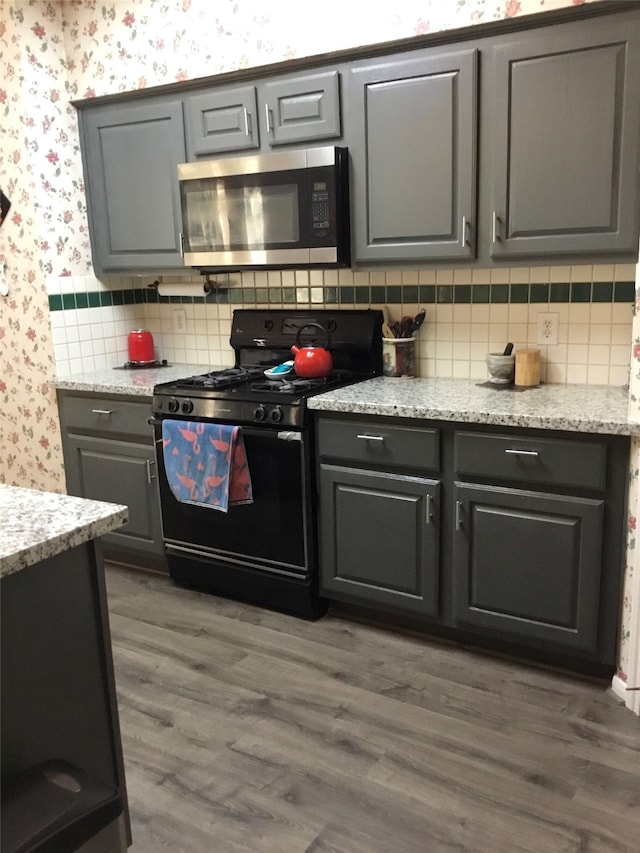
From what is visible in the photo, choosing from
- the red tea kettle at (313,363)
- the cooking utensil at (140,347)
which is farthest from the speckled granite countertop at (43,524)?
the cooking utensil at (140,347)

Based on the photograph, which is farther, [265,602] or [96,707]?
[265,602]

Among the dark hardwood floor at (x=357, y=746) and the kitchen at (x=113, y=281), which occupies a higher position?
the kitchen at (x=113, y=281)

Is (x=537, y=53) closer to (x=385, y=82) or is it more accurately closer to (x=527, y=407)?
(x=385, y=82)

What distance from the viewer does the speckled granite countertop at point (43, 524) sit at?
1.28 metres

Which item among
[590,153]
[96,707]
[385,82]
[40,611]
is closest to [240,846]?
[96,707]

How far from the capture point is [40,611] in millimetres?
1383

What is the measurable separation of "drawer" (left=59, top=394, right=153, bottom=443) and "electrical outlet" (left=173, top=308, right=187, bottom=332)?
65cm

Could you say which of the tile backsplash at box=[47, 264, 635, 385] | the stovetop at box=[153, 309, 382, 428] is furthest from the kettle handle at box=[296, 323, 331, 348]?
the tile backsplash at box=[47, 264, 635, 385]

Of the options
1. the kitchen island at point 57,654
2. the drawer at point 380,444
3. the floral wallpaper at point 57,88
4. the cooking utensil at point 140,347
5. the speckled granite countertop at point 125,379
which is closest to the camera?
the kitchen island at point 57,654

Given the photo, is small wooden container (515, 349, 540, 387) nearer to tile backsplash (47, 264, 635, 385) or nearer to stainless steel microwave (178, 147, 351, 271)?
tile backsplash (47, 264, 635, 385)

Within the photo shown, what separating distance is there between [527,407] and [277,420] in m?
0.89

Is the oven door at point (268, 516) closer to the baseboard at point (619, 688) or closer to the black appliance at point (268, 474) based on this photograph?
the black appliance at point (268, 474)

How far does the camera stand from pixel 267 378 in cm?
311

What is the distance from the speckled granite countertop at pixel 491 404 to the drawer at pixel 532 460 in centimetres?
6
